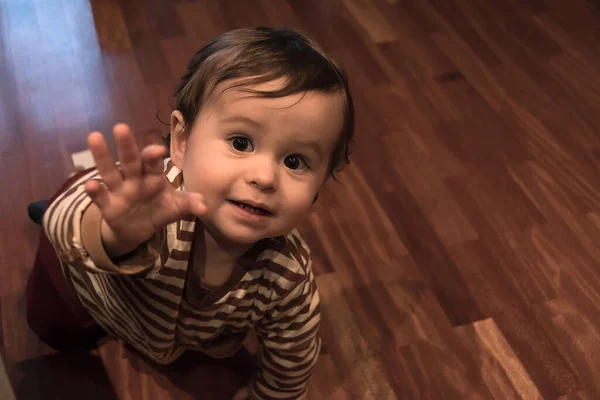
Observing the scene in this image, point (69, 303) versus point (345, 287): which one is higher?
point (69, 303)

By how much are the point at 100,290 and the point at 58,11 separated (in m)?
1.10

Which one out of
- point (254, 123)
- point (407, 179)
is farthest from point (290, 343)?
point (407, 179)

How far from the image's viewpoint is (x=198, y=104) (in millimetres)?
682

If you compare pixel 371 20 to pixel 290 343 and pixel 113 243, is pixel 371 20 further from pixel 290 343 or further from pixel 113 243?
pixel 113 243

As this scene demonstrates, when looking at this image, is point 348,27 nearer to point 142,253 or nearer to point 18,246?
point 18,246

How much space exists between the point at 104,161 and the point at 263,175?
178 millimetres

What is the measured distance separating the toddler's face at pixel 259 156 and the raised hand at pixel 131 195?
0.11 meters

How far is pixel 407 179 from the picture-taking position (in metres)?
1.30

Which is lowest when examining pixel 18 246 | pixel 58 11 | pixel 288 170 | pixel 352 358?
pixel 352 358

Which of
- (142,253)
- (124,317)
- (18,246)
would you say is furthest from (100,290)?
(18,246)

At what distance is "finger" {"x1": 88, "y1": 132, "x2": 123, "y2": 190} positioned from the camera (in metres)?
0.48

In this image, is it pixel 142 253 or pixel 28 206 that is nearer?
pixel 142 253

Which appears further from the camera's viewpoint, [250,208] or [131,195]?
[250,208]

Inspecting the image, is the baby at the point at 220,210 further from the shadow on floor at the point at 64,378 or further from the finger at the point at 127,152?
the shadow on floor at the point at 64,378
